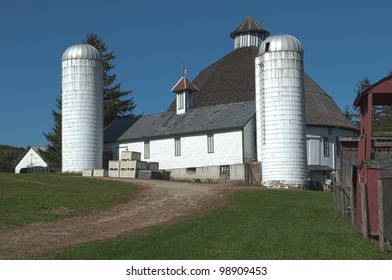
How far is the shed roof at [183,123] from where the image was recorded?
48812 mm

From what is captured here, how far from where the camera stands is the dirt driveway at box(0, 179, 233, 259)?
16250 mm

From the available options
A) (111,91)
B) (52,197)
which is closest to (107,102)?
(111,91)

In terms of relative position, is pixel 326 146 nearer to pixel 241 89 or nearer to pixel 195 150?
pixel 195 150

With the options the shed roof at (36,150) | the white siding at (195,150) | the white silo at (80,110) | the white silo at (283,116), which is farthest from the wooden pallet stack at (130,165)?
the shed roof at (36,150)

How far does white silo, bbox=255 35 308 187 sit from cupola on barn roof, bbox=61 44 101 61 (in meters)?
14.1

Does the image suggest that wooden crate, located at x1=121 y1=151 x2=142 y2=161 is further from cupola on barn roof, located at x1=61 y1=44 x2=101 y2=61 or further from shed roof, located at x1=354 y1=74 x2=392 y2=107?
shed roof, located at x1=354 y1=74 x2=392 y2=107

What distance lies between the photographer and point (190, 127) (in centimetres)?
5094

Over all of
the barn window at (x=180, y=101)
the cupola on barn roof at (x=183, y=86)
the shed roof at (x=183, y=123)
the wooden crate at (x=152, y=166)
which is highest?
the cupola on barn roof at (x=183, y=86)

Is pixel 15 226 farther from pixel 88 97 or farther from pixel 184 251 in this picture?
pixel 88 97

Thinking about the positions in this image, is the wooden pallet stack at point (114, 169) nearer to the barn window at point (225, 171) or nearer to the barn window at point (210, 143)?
the barn window at point (210, 143)

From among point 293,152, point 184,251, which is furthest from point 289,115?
point 184,251

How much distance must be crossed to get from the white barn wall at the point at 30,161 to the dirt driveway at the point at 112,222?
123 ft

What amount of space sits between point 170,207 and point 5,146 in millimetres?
76682

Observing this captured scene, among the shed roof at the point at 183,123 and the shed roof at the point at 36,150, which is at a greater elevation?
the shed roof at the point at 183,123
